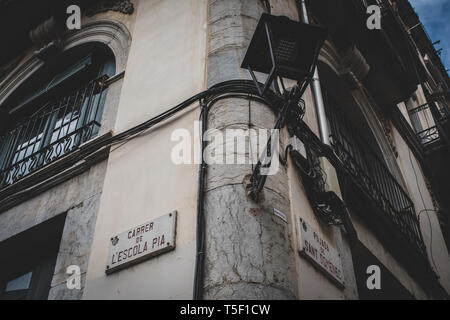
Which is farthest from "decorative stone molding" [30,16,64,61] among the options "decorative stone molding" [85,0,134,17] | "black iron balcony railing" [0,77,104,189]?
"black iron balcony railing" [0,77,104,189]

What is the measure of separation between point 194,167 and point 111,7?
4153 mm

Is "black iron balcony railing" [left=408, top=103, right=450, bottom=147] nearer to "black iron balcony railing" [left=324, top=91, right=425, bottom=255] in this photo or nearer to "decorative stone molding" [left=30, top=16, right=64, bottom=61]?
"black iron balcony railing" [left=324, top=91, right=425, bottom=255]

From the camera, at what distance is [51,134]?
656cm

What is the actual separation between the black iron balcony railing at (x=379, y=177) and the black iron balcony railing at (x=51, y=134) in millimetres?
3253

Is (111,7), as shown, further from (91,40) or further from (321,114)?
(321,114)

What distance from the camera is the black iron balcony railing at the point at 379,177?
6.82 metres

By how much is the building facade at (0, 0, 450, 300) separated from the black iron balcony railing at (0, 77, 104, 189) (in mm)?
33

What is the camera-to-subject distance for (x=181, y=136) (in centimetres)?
427

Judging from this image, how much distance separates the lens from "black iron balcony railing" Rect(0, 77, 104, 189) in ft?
18.8

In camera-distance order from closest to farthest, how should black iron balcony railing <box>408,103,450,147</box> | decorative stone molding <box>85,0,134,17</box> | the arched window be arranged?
the arched window < decorative stone molding <box>85,0,134,17</box> < black iron balcony railing <box>408,103,450,147</box>

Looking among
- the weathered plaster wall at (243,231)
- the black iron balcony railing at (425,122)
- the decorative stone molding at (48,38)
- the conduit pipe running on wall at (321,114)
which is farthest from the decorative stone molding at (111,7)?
the black iron balcony railing at (425,122)

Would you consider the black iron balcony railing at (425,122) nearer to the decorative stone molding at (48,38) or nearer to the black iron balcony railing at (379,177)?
the black iron balcony railing at (379,177)

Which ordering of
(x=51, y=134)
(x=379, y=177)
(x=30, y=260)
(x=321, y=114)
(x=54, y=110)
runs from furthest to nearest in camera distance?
(x=379, y=177), (x=51, y=134), (x=54, y=110), (x=321, y=114), (x=30, y=260)

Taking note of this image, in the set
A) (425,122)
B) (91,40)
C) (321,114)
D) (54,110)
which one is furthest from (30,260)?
(425,122)
